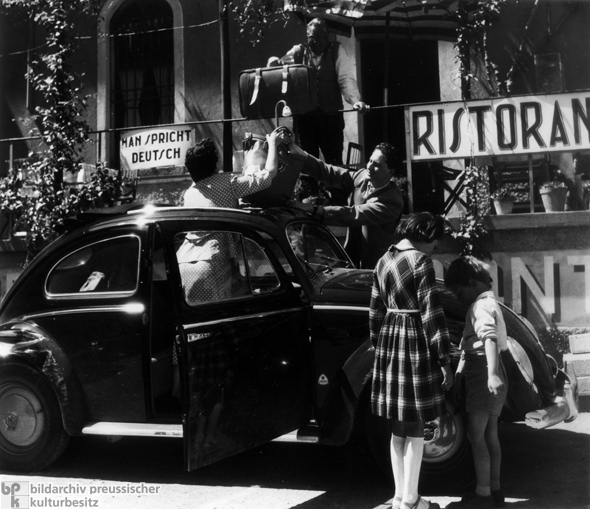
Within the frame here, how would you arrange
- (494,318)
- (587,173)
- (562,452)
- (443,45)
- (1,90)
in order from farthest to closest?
Answer: (1,90) → (443,45) → (587,173) → (562,452) → (494,318)

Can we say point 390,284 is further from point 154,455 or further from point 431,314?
point 154,455

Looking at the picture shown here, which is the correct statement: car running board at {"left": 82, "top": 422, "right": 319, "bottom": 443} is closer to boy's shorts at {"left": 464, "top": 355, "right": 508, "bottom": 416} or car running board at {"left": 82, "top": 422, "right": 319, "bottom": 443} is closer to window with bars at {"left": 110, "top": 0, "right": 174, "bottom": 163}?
boy's shorts at {"left": 464, "top": 355, "right": 508, "bottom": 416}

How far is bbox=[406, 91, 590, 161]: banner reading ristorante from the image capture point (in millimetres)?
8883

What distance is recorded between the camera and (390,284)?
14.6 feet

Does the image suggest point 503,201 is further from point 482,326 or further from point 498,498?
point 498,498

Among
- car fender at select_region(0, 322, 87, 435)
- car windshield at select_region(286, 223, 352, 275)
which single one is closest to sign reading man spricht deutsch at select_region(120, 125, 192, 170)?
car windshield at select_region(286, 223, 352, 275)

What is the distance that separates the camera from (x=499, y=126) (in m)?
9.14

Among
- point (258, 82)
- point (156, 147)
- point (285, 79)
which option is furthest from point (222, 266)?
point (156, 147)

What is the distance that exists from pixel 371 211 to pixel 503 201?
362 cm

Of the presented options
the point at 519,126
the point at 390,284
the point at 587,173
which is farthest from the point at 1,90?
the point at 390,284

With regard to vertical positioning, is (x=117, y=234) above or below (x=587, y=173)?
below

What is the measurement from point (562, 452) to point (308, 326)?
7.42 feet

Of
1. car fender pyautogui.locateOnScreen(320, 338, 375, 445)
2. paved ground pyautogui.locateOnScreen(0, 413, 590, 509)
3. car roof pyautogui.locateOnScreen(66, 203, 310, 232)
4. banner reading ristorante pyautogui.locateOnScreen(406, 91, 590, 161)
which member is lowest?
paved ground pyautogui.locateOnScreen(0, 413, 590, 509)

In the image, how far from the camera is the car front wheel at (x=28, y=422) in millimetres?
5410
